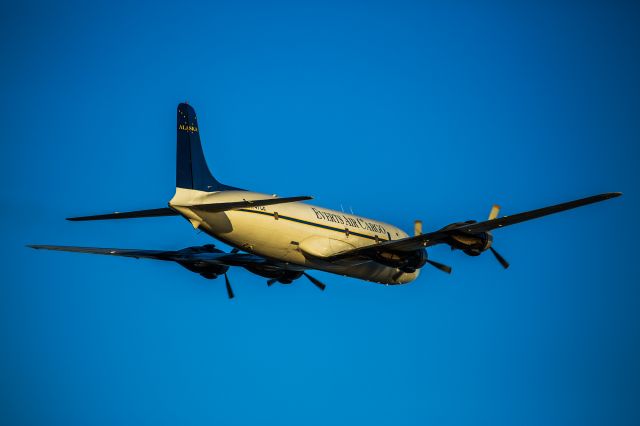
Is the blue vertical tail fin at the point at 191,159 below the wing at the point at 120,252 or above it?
above

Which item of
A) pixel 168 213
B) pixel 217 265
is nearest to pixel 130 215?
pixel 168 213

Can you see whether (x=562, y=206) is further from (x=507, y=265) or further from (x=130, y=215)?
(x=130, y=215)

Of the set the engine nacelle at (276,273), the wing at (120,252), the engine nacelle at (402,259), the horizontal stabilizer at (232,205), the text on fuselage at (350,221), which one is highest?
the text on fuselage at (350,221)

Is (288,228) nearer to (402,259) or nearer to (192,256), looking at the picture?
(402,259)

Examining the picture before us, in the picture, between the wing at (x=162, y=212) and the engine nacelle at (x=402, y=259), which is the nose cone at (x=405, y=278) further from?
the wing at (x=162, y=212)

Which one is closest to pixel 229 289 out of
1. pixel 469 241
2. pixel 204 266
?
pixel 204 266

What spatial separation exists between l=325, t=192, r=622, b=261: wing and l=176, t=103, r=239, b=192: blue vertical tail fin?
6.67 meters

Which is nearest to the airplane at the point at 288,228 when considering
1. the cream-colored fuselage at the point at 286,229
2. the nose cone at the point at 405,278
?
the cream-colored fuselage at the point at 286,229

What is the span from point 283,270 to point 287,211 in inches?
264

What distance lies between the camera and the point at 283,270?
49.0m

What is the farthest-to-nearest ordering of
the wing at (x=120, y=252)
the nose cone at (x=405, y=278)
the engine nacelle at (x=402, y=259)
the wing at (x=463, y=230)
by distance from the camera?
the nose cone at (x=405, y=278)
the wing at (x=120, y=252)
the engine nacelle at (x=402, y=259)
the wing at (x=463, y=230)

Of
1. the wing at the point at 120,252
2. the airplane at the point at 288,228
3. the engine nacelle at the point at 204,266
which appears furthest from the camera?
the engine nacelle at the point at 204,266

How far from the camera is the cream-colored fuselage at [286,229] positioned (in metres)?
41.4

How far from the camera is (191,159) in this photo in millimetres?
42406
